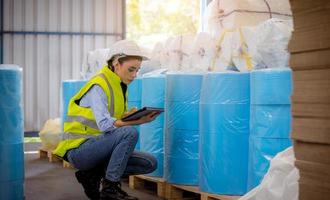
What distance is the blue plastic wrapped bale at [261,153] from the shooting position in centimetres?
322

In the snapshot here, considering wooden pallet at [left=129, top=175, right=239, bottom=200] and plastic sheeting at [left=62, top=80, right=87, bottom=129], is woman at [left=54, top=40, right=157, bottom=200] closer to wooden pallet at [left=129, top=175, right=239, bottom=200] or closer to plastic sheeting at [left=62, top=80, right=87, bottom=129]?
wooden pallet at [left=129, top=175, right=239, bottom=200]

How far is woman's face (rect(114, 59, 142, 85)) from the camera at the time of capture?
152 inches

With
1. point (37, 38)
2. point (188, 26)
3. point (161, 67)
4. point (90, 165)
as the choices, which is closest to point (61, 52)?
Result: point (37, 38)

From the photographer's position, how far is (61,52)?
10.9m

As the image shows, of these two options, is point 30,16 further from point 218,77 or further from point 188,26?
point 218,77

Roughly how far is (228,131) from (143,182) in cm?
148

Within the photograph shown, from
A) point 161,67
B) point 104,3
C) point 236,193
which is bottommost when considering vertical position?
point 236,193

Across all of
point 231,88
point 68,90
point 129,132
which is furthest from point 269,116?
point 68,90

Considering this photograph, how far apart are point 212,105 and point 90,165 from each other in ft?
3.48

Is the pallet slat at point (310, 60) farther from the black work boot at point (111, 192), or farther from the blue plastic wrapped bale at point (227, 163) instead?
the black work boot at point (111, 192)

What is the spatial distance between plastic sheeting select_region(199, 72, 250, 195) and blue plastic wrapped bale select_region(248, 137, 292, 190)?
17 cm

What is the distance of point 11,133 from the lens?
3543mm

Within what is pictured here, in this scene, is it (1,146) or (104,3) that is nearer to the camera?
(1,146)

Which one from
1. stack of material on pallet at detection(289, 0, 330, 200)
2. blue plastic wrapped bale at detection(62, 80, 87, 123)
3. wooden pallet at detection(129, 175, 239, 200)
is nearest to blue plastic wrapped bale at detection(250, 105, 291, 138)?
wooden pallet at detection(129, 175, 239, 200)
